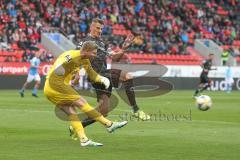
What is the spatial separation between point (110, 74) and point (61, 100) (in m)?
4.25

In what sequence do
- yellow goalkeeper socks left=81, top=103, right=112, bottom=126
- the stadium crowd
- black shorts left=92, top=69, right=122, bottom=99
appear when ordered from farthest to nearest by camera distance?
the stadium crowd, black shorts left=92, top=69, right=122, bottom=99, yellow goalkeeper socks left=81, top=103, right=112, bottom=126

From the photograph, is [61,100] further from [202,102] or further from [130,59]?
[130,59]

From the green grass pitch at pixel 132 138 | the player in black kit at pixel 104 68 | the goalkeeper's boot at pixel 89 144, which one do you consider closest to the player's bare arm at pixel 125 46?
the player in black kit at pixel 104 68

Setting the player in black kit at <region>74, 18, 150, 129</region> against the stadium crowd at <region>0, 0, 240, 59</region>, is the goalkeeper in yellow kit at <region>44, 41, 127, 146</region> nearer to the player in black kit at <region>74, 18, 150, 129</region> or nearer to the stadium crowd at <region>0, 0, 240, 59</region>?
the player in black kit at <region>74, 18, 150, 129</region>

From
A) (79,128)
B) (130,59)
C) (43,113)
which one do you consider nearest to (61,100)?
(79,128)

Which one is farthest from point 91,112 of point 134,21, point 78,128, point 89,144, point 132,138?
point 134,21

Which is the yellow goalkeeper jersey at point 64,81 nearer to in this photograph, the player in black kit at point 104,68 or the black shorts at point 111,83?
the player in black kit at point 104,68

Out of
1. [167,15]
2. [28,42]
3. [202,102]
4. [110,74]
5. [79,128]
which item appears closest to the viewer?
[79,128]

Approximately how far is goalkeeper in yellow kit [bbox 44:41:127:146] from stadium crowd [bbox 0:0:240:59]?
95.1ft

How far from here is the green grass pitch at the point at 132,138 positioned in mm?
11602

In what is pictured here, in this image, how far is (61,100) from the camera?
13180 millimetres

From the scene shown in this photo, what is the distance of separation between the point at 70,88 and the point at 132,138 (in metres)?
1.99

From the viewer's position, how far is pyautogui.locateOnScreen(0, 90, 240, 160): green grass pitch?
11602 mm

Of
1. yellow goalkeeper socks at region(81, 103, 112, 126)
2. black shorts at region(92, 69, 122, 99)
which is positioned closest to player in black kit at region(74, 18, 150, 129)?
black shorts at region(92, 69, 122, 99)
